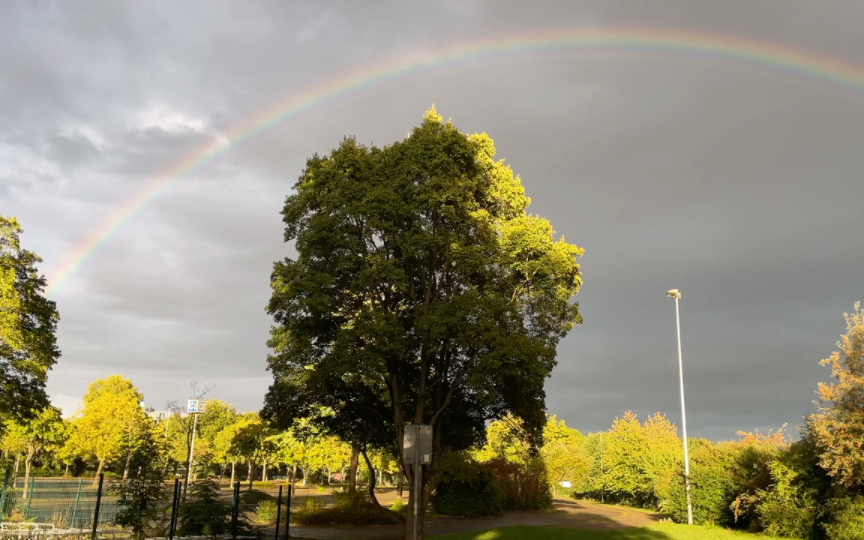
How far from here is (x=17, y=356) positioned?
24.5m

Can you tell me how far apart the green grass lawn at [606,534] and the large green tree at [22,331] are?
673 inches

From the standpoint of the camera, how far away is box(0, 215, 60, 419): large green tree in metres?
23.5

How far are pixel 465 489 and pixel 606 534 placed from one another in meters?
15.1

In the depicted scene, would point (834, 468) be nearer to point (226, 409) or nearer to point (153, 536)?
point (153, 536)

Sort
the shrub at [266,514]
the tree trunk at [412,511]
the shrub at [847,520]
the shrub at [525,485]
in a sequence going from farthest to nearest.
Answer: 1. the shrub at [525,485]
2. the shrub at [266,514]
3. the shrub at [847,520]
4. the tree trunk at [412,511]

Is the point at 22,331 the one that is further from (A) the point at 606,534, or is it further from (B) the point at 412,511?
(A) the point at 606,534

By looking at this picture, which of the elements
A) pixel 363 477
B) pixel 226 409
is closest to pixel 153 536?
pixel 363 477

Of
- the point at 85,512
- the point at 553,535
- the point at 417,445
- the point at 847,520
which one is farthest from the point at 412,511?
the point at 847,520

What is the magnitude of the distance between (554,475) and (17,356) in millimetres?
38616

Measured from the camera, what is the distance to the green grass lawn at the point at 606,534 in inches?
887

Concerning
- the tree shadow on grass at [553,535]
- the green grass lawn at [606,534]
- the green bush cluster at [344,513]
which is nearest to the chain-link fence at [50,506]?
the green bush cluster at [344,513]

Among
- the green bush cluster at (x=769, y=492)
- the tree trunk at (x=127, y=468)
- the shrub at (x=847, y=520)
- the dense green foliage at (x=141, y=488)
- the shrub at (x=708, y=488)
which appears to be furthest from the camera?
the shrub at (x=708, y=488)

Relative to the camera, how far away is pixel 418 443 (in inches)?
608

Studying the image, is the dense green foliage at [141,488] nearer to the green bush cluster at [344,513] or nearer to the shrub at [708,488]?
the green bush cluster at [344,513]
